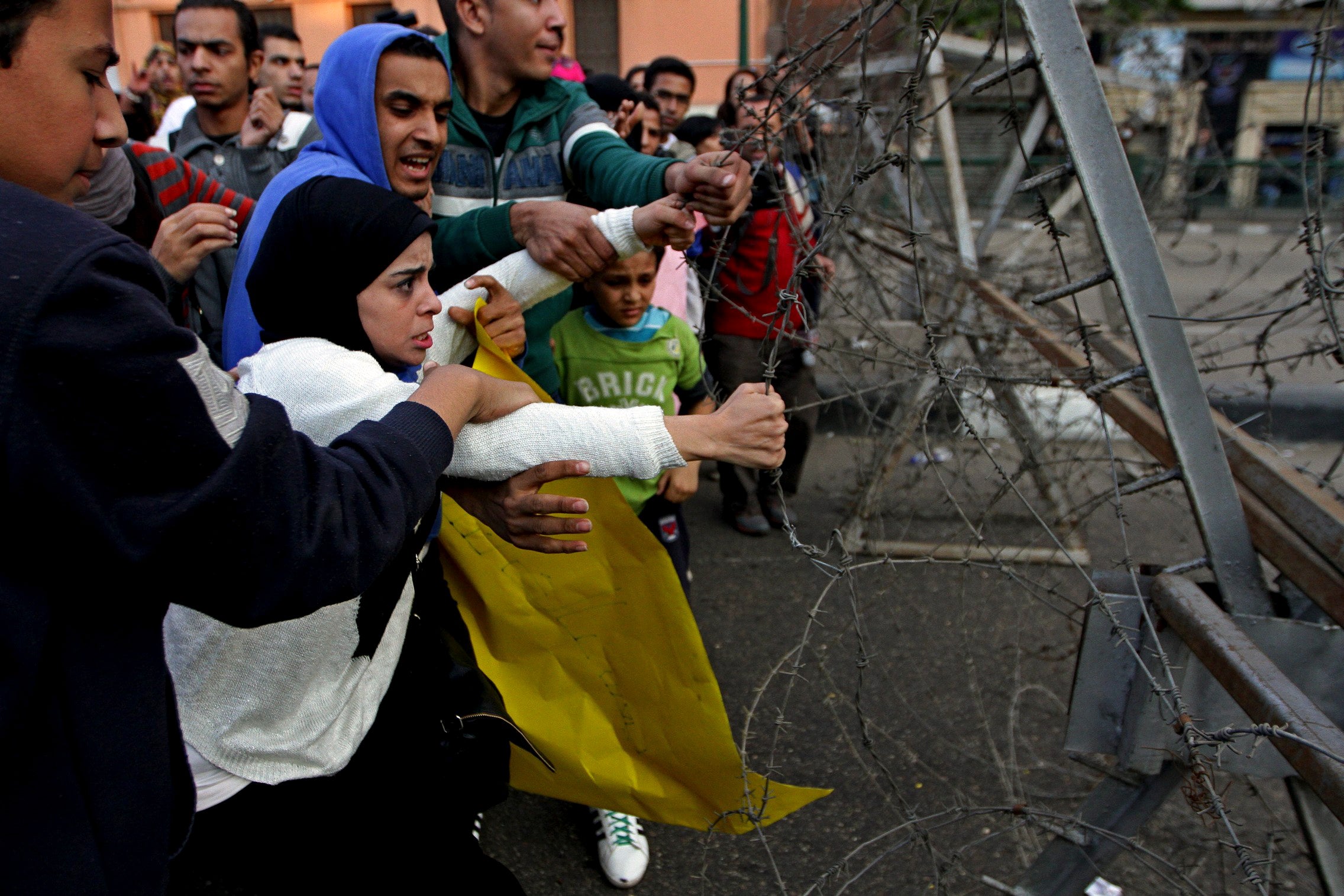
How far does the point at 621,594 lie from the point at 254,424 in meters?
0.97

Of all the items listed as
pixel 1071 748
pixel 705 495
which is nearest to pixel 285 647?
pixel 1071 748

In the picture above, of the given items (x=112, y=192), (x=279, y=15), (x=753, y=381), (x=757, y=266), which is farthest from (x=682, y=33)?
(x=112, y=192)

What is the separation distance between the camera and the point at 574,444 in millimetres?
1450

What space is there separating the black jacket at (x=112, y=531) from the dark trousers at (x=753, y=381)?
308cm

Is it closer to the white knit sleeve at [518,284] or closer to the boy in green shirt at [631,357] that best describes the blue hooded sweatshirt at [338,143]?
the white knit sleeve at [518,284]

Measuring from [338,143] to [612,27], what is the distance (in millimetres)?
17150

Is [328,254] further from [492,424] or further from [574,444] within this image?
[574,444]

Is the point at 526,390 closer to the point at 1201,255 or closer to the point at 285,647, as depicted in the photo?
the point at 285,647

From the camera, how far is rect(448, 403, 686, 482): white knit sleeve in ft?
4.71

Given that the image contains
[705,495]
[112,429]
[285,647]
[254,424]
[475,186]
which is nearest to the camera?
[112,429]

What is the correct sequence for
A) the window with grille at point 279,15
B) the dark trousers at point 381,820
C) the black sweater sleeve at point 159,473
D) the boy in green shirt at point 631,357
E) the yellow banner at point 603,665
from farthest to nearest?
the window with grille at point 279,15 → the boy in green shirt at point 631,357 → the yellow banner at point 603,665 → the dark trousers at point 381,820 → the black sweater sleeve at point 159,473

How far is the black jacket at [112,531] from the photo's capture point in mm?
782

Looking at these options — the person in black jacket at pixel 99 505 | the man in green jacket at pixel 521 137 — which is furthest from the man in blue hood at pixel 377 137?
the person in black jacket at pixel 99 505

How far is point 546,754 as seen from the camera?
180 centimetres
